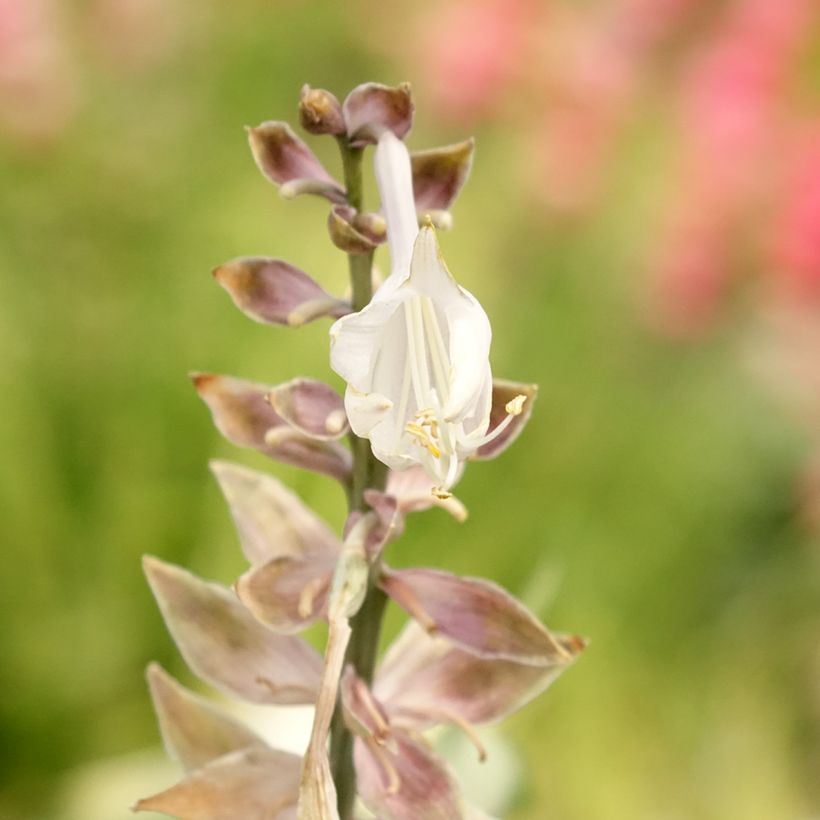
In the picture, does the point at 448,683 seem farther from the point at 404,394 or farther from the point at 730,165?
the point at 730,165

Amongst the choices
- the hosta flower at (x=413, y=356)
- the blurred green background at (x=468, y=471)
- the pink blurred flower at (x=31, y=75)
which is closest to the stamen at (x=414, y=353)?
the hosta flower at (x=413, y=356)

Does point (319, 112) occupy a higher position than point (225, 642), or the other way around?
Result: point (319, 112)

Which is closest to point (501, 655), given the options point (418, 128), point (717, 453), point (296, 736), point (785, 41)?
point (296, 736)

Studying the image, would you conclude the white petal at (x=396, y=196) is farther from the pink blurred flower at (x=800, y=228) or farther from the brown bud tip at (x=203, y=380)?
the pink blurred flower at (x=800, y=228)

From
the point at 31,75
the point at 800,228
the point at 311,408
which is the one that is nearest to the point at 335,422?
the point at 311,408

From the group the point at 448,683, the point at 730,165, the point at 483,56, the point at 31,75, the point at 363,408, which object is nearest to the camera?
the point at 363,408

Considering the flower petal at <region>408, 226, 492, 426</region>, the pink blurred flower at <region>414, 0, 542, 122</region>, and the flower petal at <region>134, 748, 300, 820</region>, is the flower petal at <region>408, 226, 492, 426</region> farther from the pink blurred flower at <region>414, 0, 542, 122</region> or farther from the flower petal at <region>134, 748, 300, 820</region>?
the pink blurred flower at <region>414, 0, 542, 122</region>

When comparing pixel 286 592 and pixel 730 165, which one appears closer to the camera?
pixel 286 592
